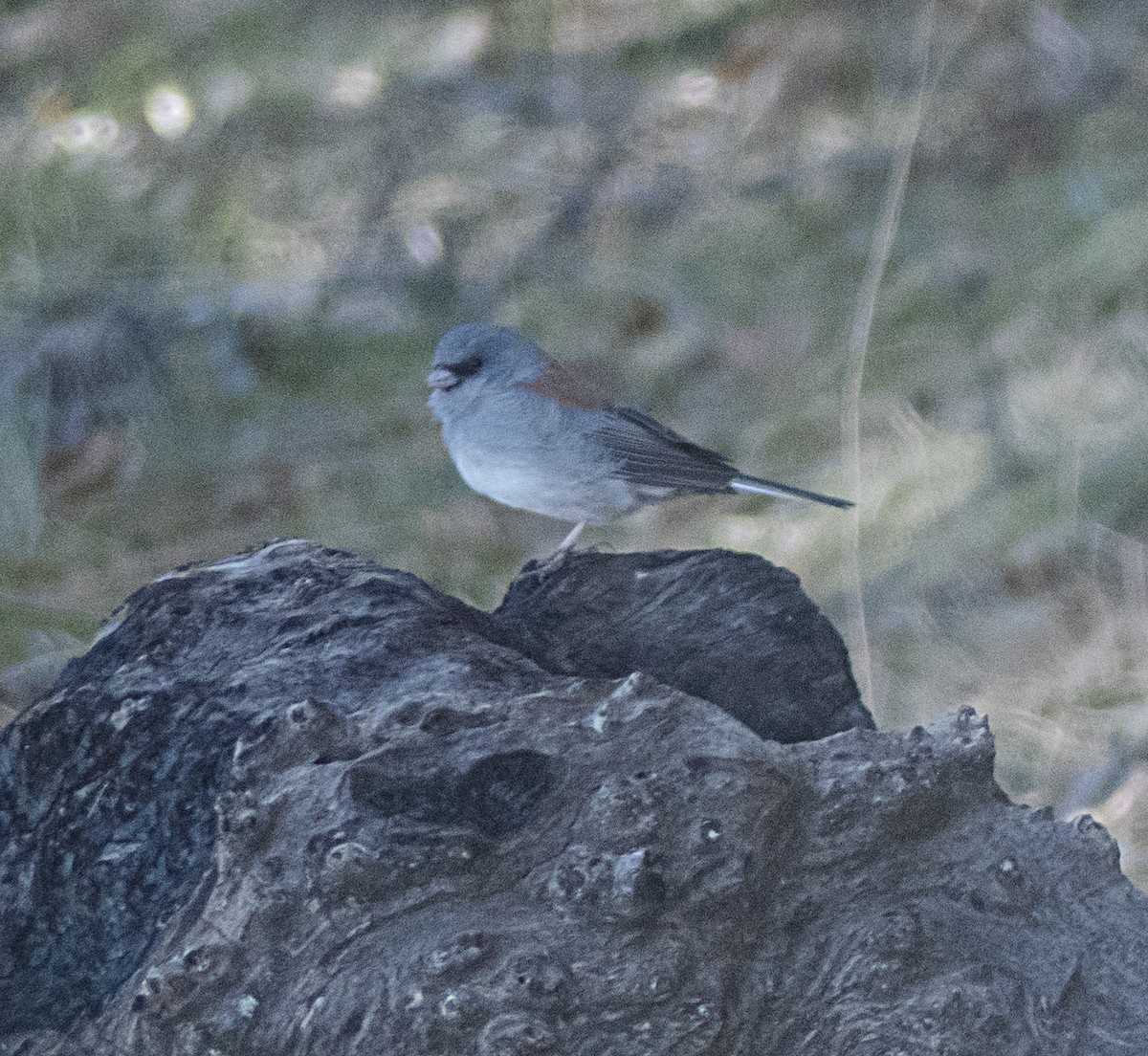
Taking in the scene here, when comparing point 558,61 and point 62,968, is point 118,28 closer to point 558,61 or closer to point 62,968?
point 558,61

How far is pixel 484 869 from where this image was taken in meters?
Result: 1.22

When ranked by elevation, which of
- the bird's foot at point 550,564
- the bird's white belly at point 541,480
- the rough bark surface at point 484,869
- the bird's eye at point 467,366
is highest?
the bird's eye at point 467,366

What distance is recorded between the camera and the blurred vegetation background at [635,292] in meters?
3.05

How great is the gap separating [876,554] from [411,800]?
2.05m

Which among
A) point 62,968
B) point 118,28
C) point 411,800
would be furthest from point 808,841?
point 118,28

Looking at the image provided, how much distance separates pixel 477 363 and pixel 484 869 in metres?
0.97

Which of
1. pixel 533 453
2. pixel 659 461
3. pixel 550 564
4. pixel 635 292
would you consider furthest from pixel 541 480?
pixel 635 292

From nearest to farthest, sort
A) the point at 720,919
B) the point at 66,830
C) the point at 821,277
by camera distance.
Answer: the point at 720,919, the point at 66,830, the point at 821,277

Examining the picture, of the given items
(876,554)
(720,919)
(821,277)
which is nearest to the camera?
(720,919)

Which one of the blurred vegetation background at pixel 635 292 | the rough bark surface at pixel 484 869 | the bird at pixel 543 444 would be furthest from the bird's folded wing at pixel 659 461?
the blurred vegetation background at pixel 635 292

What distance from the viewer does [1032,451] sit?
323cm

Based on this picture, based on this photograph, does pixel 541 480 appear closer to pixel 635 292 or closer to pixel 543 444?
pixel 543 444

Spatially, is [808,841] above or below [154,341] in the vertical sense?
below

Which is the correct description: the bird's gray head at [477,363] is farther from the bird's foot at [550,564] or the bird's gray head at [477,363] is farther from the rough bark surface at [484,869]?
the rough bark surface at [484,869]
